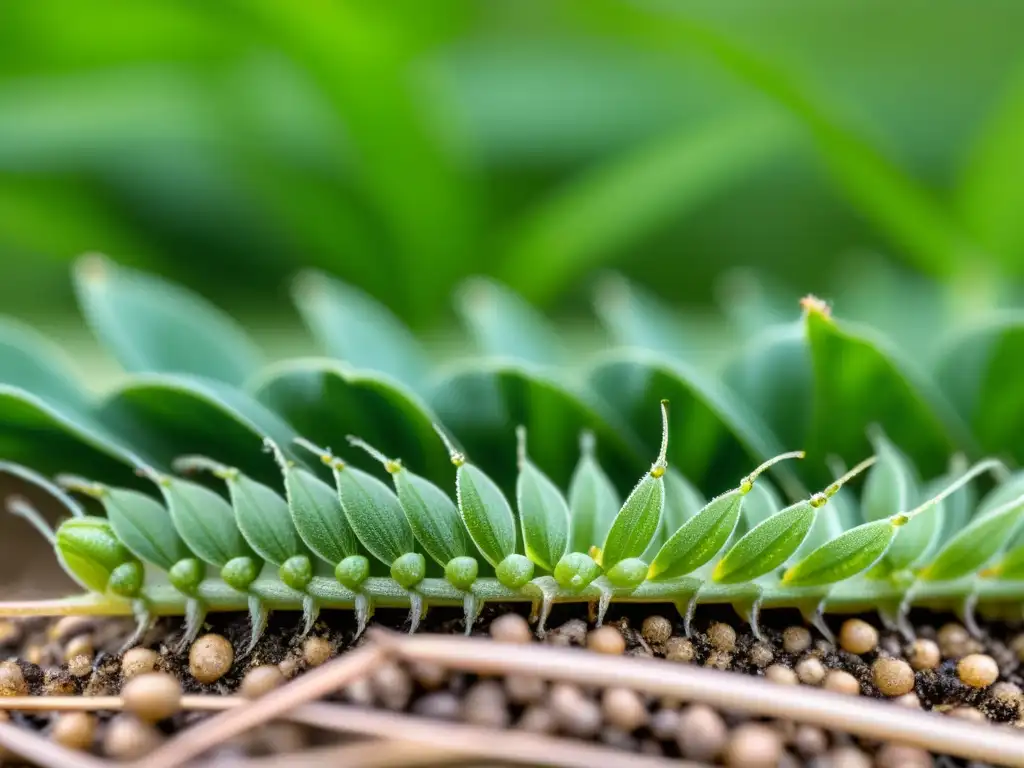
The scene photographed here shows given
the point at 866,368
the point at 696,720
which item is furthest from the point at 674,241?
the point at 696,720

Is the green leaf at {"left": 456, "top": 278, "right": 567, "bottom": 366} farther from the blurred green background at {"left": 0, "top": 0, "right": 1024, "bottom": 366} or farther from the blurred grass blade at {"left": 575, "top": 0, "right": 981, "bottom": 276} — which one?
the blurred grass blade at {"left": 575, "top": 0, "right": 981, "bottom": 276}

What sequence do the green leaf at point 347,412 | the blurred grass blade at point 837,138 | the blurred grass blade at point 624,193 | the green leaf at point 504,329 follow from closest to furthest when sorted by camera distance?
the green leaf at point 347,412, the green leaf at point 504,329, the blurred grass blade at point 837,138, the blurred grass blade at point 624,193

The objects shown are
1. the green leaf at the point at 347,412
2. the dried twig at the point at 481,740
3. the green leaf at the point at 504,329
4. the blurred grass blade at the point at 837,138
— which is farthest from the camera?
the blurred grass blade at the point at 837,138

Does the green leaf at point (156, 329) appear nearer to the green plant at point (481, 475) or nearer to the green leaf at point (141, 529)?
the green plant at point (481, 475)

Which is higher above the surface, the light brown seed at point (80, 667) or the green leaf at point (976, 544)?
the green leaf at point (976, 544)

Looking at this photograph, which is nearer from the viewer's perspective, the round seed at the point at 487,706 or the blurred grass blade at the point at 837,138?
the round seed at the point at 487,706

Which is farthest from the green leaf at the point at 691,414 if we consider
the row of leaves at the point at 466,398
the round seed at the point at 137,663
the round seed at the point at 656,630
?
the round seed at the point at 137,663

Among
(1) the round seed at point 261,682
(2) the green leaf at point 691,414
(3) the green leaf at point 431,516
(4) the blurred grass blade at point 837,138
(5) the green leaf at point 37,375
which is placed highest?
(4) the blurred grass blade at point 837,138
